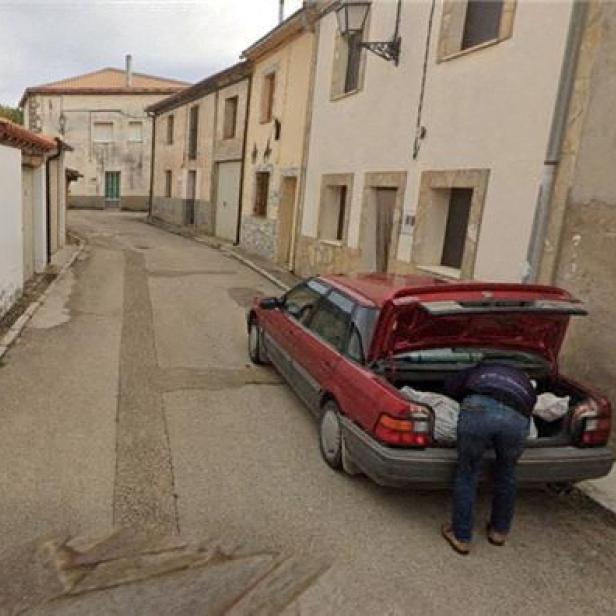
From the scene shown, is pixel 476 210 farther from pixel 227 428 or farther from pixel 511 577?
pixel 511 577

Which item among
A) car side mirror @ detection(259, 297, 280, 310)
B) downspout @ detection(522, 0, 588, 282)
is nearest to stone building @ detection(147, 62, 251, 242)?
car side mirror @ detection(259, 297, 280, 310)

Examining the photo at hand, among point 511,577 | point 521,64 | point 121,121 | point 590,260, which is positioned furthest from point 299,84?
point 121,121

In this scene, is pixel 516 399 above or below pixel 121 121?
below

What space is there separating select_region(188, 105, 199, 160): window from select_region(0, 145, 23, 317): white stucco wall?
47.5ft

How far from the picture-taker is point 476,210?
23.1ft

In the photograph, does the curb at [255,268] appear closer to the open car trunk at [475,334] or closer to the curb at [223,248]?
the curb at [223,248]

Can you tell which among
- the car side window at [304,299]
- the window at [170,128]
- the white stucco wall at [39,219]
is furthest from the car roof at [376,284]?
the window at [170,128]

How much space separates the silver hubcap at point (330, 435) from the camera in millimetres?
4230

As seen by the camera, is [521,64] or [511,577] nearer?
[511,577]

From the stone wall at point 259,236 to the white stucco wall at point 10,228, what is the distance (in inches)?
284

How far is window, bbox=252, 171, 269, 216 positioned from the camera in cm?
1640

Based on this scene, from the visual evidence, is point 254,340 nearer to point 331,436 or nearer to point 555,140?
point 331,436

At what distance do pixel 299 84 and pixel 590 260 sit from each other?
32.7 feet

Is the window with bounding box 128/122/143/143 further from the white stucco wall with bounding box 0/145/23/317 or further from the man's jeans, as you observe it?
the man's jeans
